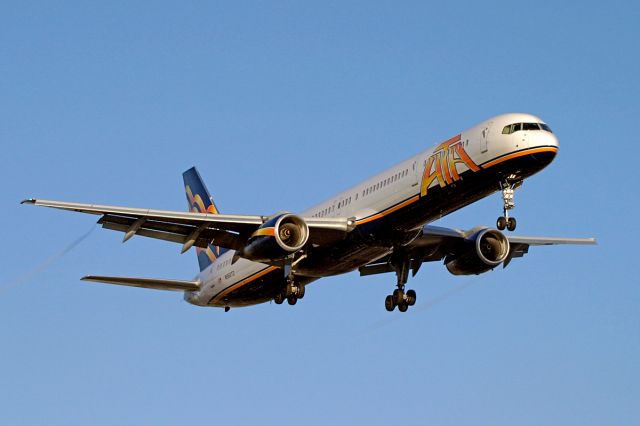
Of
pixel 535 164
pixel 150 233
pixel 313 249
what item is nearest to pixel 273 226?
pixel 313 249

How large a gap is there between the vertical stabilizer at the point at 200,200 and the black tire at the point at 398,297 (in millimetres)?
10439

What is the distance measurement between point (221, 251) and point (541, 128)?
787 inches

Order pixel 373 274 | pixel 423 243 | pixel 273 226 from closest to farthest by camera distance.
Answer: pixel 273 226
pixel 423 243
pixel 373 274

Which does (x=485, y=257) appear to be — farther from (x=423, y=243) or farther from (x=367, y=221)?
(x=367, y=221)

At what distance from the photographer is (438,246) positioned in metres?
57.1

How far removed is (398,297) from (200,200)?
15.2 meters

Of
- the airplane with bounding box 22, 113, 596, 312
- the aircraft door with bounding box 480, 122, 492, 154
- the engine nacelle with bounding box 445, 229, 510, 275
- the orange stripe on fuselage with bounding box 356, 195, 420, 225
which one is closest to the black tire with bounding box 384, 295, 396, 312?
the airplane with bounding box 22, 113, 596, 312

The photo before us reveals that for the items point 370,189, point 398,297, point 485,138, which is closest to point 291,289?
point 398,297

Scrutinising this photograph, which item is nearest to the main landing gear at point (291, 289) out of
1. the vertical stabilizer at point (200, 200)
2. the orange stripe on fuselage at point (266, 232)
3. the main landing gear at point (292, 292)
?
the main landing gear at point (292, 292)

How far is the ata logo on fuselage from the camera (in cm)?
4881

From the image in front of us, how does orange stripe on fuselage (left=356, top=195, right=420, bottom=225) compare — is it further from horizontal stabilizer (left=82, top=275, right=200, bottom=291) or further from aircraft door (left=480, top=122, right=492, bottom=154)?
horizontal stabilizer (left=82, top=275, right=200, bottom=291)

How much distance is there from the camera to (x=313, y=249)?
53375mm

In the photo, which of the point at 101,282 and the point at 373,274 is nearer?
the point at 101,282

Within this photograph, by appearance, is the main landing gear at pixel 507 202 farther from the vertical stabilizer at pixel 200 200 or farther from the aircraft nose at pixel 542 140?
the vertical stabilizer at pixel 200 200
